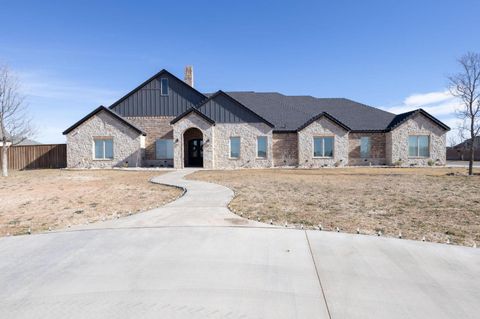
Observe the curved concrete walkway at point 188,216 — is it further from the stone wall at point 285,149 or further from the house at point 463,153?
the house at point 463,153

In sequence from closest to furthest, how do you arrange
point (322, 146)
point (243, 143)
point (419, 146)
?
point (243, 143) < point (322, 146) < point (419, 146)

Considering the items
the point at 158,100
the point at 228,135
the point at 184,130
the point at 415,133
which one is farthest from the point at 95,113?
the point at 415,133

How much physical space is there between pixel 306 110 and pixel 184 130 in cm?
1336

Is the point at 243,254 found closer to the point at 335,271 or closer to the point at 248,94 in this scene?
the point at 335,271

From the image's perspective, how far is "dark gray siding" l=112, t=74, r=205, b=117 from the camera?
27.4 m

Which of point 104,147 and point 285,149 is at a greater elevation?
point 104,147

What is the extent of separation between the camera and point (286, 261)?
4094 millimetres

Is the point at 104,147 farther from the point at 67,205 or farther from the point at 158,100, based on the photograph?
the point at 67,205

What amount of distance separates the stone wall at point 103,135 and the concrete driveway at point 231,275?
807 inches

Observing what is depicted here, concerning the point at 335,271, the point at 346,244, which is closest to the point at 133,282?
the point at 335,271

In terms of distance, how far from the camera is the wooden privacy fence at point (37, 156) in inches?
1033

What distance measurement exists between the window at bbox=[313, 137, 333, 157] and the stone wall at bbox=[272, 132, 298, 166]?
175cm

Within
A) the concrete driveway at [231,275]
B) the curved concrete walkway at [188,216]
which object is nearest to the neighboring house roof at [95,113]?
the curved concrete walkway at [188,216]

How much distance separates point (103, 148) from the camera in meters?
25.2
